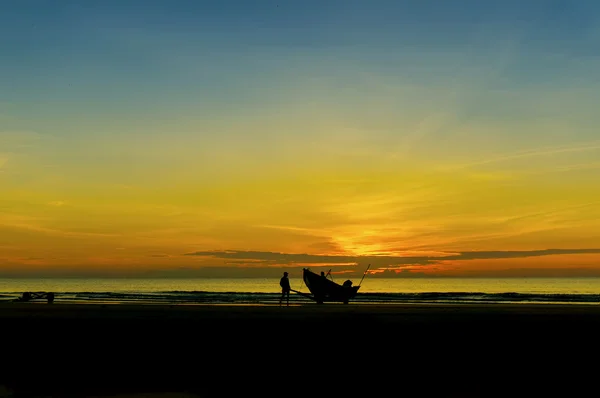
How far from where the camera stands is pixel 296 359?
16094 millimetres

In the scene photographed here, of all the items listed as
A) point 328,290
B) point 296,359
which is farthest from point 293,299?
point 296,359

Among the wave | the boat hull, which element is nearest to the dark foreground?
the boat hull

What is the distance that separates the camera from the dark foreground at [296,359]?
42.1ft

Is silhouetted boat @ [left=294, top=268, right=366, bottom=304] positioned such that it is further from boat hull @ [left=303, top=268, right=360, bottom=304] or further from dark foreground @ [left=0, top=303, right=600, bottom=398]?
dark foreground @ [left=0, top=303, right=600, bottom=398]

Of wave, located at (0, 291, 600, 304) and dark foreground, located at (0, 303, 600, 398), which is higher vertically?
wave, located at (0, 291, 600, 304)

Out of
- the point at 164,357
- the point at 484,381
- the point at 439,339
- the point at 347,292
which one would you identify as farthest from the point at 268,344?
the point at 347,292

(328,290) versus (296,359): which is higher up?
(328,290)

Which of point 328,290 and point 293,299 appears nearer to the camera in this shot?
point 328,290

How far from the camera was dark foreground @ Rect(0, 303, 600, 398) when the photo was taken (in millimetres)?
12828

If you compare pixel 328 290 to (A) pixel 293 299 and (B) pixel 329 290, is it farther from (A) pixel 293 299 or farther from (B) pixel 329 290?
(A) pixel 293 299

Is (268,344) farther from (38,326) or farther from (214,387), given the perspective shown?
(38,326)

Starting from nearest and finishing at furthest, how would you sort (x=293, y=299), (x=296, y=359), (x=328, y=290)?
(x=296, y=359), (x=328, y=290), (x=293, y=299)

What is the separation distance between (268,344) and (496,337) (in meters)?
7.77

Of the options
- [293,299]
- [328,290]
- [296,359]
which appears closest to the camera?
[296,359]
